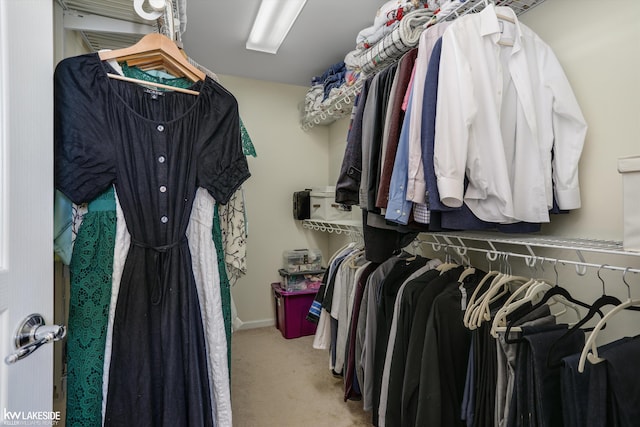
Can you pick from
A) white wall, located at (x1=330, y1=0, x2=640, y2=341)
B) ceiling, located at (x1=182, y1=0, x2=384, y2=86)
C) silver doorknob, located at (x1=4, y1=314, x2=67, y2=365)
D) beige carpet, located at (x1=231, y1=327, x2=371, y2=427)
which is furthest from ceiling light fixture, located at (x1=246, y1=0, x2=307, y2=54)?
beige carpet, located at (x1=231, y1=327, x2=371, y2=427)

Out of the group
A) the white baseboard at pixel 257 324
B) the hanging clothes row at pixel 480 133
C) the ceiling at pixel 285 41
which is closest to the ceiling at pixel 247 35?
the ceiling at pixel 285 41

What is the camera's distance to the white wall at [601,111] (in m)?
1.09

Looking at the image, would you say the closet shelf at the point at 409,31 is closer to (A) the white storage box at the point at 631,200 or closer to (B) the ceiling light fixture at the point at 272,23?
(B) the ceiling light fixture at the point at 272,23

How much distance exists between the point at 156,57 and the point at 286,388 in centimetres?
196

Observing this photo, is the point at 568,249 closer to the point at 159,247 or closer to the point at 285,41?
the point at 159,247

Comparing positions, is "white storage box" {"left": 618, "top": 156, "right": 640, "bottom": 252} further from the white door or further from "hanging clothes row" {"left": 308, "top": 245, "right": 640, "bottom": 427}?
the white door

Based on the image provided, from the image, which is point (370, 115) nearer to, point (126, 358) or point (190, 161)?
point (190, 161)

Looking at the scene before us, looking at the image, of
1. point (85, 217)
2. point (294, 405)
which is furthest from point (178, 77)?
point (294, 405)

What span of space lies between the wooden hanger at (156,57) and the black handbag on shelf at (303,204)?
186cm

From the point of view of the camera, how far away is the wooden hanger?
3.61 feet

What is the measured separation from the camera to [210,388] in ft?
3.72

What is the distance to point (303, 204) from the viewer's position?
9.98 ft

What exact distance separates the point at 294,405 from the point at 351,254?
0.95 metres

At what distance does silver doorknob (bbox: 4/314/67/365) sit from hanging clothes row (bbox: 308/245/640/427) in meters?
1.10
